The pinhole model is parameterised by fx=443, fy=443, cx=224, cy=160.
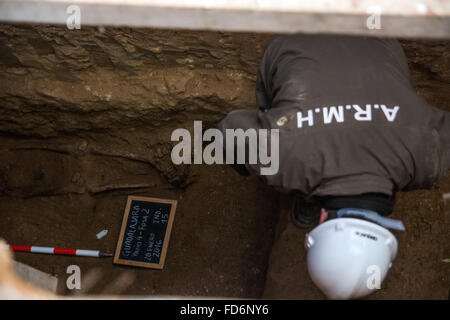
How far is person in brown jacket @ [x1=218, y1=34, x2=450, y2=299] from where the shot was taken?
221 centimetres

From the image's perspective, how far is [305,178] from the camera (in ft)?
7.48

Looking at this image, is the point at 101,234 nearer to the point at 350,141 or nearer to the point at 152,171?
the point at 152,171

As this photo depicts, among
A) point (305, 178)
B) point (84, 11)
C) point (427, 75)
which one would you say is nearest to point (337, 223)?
point (305, 178)

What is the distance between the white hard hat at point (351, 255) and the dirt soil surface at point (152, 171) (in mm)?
507

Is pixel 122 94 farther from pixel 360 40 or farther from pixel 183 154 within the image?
pixel 360 40

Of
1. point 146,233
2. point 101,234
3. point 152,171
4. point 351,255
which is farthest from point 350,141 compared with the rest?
point 101,234

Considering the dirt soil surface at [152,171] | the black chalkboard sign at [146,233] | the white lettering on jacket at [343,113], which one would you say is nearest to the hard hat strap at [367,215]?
the white lettering on jacket at [343,113]

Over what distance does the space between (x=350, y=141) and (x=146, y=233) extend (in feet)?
5.99

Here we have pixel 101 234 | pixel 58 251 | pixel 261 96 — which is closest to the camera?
pixel 261 96

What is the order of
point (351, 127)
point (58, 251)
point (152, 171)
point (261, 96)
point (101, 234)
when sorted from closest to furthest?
point (351, 127) → point (261, 96) → point (58, 251) → point (101, 234) → point (152, 171)

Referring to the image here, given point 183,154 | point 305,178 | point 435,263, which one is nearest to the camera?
point 305,178

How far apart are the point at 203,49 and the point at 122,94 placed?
723 millimetres

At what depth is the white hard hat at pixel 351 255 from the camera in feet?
7.64

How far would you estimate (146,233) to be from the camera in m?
3.39
